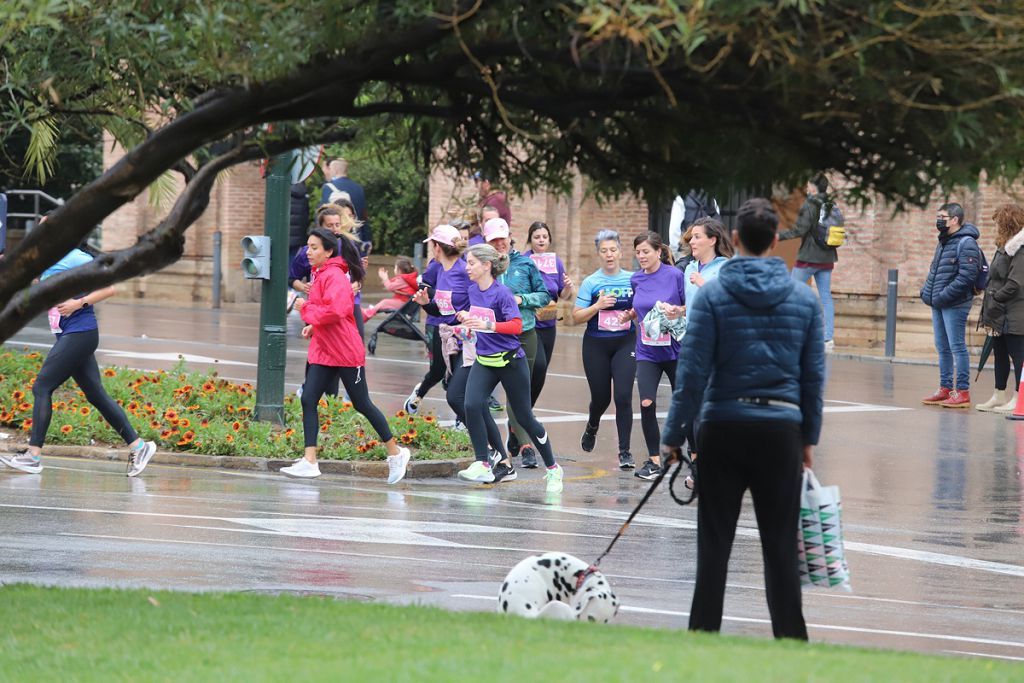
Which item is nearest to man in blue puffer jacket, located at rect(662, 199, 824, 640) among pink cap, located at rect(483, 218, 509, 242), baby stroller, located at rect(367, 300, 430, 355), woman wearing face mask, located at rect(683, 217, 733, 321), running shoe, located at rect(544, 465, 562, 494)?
woman wearing face mask, located at rect(683, 217, 733, 321)

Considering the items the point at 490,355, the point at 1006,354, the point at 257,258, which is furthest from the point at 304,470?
the point at 1006,354

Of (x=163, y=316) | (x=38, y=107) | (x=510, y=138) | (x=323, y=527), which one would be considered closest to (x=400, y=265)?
(x=323, y=527)

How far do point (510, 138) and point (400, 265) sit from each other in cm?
1050

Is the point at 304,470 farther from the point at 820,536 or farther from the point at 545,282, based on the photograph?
the point at 820,536

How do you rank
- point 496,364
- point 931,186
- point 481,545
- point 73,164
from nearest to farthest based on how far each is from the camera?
point 931,186 → point 481,545 → point 496,364 → point 73,164

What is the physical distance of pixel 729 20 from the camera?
546cm

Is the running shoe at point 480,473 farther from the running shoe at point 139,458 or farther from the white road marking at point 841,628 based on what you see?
the white road marking at point 841,628

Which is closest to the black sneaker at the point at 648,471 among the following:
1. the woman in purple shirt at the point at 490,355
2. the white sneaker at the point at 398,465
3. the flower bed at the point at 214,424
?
the woman in purple shirt at the point at 490,355

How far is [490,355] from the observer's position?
13.1 m

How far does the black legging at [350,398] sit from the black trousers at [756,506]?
6.09m

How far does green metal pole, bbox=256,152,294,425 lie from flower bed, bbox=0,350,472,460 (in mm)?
214

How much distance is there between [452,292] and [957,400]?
6434 millimetres

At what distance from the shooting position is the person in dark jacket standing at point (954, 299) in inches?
738

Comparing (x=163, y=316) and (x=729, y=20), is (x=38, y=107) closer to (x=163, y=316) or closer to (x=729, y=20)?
(x=729, y=20)
